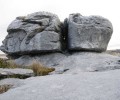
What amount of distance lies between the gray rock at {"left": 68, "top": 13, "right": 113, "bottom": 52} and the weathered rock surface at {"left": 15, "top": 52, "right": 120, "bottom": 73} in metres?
0.78

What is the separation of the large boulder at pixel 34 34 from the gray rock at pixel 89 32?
1.23m

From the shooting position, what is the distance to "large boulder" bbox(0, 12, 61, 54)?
80.0 ft

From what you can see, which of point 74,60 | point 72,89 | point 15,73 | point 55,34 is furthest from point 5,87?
point 55,34

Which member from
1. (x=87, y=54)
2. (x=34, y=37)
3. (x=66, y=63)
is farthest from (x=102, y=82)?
(x=34, y=37)

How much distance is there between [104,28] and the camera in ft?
82.1

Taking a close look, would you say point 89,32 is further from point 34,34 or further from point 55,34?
point 34,34

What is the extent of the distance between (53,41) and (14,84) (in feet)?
33.5

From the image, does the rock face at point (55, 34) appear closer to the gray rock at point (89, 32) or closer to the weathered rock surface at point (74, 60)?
the gray rock at point (89, 32)

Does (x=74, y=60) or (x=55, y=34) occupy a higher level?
(x=55, y=34)

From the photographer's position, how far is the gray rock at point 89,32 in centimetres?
2441

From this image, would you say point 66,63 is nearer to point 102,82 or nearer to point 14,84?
point 14,84

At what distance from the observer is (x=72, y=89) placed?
1192 cm

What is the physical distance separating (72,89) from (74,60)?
1051 cm

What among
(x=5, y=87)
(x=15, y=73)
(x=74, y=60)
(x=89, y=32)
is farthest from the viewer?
(x=89, y=32)
